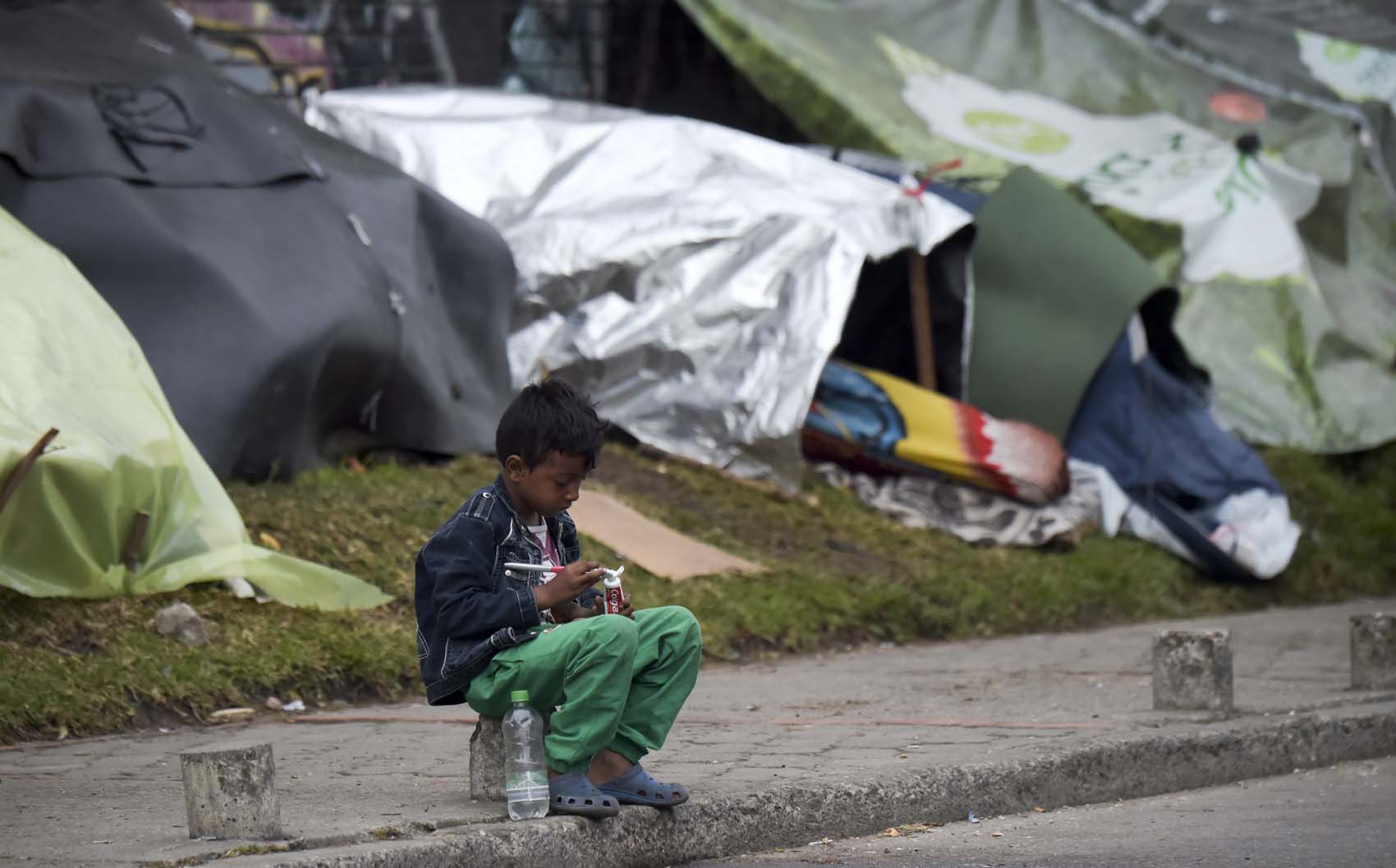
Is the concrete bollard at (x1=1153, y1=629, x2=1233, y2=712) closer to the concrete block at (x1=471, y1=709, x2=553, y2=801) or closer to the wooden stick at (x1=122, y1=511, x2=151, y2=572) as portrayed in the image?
the concrete block at (x1=471, y1=709, x2=553, y2=801)

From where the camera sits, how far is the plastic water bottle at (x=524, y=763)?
358 centimetres

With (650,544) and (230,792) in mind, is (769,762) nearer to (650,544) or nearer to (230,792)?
(230,792)

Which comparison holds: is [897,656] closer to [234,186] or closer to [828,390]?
[828,390]

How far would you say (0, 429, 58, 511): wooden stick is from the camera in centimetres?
527

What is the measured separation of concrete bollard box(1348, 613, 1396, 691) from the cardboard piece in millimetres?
2516

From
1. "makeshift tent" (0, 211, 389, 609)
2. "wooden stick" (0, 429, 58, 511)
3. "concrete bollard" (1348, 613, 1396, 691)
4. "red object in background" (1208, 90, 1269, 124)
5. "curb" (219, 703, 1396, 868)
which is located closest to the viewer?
"curb" (219, 703, 1396, 868)

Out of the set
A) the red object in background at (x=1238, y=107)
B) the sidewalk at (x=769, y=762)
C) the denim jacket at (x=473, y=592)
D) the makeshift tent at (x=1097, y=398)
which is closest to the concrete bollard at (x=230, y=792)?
the sidewalk at (x=769, y=762)

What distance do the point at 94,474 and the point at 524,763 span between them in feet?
8.43

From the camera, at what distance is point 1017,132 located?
1145 cm

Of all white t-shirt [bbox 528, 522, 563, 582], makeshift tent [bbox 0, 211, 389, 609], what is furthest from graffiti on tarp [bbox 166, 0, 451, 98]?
white t-shirt [bbox 528, 522, 563, 582]

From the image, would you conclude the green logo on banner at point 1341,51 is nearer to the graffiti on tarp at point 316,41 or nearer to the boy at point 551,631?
the graffiti on tarp at point 316,41

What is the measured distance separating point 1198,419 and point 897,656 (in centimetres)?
310

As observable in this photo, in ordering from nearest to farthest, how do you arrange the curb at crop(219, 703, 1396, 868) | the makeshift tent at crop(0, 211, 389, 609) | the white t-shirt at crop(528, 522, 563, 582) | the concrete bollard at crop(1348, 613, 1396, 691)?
the curb at crop(219, 703, 1396, 868)
the white t-shirt at crop(528, 522, 563, 582)
the makeshift tent at crop(0, 211, 389, 609)
the concrete bollard at crop(1348, 613, 1396, 691)

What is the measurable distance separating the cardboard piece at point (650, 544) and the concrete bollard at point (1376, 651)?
2516 mm
